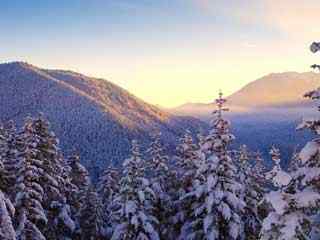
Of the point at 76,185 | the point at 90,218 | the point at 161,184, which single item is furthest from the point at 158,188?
the point at 76,185

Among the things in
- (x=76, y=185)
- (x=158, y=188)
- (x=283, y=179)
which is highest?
(x=283, y=179)

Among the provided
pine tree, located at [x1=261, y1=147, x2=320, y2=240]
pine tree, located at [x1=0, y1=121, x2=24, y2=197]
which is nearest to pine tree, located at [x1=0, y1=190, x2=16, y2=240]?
pine tree, located at [x1=261, y1=147, x2=320, y2=240]

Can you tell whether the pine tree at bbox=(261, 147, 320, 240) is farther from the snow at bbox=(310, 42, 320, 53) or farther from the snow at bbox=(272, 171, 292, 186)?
the snow at bbox=(310, 42, 320, 53)

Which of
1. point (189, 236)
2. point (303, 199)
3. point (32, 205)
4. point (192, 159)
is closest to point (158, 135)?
point (192, 159)

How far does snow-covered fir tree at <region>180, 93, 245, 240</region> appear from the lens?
27000mm

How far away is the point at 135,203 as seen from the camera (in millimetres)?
31375

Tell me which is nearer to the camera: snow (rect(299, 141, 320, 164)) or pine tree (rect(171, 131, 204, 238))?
snow (rect(299, 141, 320, 164))

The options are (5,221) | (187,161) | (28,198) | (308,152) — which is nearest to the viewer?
(308,152)

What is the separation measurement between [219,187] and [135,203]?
20.8ft

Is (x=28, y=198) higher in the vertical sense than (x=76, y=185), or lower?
higher

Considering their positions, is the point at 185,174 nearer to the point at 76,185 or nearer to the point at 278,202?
the point at 76,185

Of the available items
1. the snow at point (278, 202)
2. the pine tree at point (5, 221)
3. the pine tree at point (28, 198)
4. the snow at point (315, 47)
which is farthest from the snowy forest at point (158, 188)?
the snow at point (315, 47)

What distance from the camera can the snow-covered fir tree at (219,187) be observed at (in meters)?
27.0

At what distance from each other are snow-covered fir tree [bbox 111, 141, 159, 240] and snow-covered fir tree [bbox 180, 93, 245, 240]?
466 centimetres
